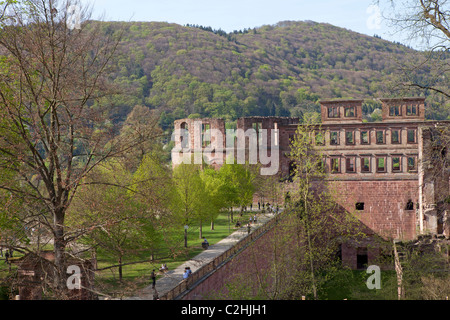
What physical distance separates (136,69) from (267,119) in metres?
97.1

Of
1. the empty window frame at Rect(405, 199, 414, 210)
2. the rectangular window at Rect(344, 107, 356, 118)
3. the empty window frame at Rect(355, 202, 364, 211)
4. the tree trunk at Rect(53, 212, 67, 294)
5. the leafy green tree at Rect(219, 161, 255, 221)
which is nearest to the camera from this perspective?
the tree trunk at Rect(53, 212, 67, 294)

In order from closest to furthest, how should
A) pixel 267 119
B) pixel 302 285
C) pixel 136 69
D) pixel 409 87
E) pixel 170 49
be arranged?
1. pixel 409 87
2. pixel 302 285
3. pixel 267 119
4. pixel 136 69
5. pixel 170 49

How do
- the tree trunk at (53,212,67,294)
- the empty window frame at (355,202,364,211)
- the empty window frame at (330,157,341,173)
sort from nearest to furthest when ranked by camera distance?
the tree trunk at (53,212,67,294) < the empty window frame at (355,202,364,211) < the empty window frame at (330,157,341,173)

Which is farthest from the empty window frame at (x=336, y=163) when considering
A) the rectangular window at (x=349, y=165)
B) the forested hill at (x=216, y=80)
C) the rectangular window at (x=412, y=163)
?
the forested hill at (x=216, y=80)

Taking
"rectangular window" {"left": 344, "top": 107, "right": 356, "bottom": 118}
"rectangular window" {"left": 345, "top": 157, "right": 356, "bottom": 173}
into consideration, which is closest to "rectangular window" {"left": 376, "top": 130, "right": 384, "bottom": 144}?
"rectangular window" {"left": 344, "top": 107, "right": 356, "bottom": 118}

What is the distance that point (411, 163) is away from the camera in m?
53.4

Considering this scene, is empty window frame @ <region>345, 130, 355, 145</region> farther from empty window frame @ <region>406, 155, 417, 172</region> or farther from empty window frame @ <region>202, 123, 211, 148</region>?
empty window frame @ <region>202, 123, 211, 148</region>

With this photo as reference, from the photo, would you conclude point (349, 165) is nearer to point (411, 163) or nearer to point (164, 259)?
point (411, 163)

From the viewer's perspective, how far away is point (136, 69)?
14962 centimetres

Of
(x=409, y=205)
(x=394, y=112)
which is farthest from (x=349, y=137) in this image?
(x=409, y=205)

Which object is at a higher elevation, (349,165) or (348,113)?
(348,113)

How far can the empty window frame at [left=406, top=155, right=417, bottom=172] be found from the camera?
2044 inches
